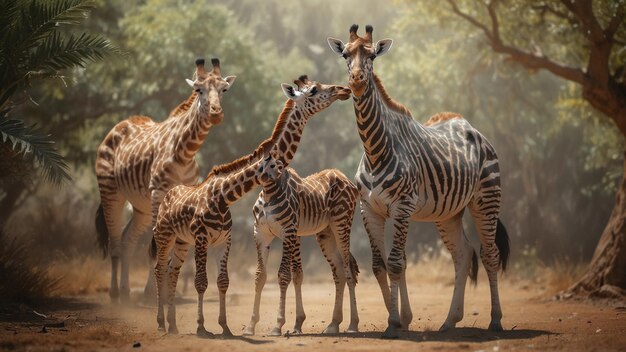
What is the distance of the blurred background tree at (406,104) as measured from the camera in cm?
2136

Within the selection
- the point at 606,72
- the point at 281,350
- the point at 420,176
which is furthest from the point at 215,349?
the point at 606,72

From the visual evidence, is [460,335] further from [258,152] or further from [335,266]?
[258,152]

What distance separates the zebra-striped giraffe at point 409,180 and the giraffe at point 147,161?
201 centimetres

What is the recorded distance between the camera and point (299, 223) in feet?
34.5

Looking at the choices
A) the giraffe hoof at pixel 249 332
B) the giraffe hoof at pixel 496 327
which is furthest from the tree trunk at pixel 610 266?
the giraffe hoof at pixel 249 332

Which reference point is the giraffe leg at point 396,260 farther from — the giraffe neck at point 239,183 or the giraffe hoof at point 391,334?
the giraffe neck at point 239,183

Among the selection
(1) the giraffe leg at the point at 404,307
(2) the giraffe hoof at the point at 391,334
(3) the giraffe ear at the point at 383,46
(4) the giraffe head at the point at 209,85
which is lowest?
(2) the giraffe hoof at the point at 391,334

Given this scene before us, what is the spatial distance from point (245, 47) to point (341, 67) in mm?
10737

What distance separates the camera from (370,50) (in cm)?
1003

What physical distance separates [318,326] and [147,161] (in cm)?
381

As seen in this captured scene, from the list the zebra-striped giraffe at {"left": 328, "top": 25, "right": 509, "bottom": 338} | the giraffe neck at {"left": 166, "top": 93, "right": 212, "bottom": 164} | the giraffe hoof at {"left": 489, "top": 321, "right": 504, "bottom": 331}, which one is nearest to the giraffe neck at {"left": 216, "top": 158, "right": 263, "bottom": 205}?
the zebra-striped giraffe at {"left": 328, "top": 25, "right": 509, "bottom": 338}

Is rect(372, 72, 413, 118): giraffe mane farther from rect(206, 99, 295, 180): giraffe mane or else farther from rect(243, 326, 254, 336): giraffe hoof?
rect(243, 326, 254, 336): giraffe hoof

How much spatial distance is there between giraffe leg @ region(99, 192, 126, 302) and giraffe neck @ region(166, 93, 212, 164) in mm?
2563

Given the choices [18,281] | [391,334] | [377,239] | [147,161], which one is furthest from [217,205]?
[18,281]
